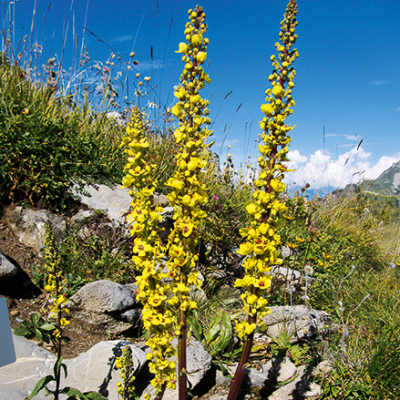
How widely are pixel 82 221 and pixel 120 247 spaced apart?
0.74 m

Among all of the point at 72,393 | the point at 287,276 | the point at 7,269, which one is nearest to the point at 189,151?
the point at 72,393

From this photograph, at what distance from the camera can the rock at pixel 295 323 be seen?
3447mm

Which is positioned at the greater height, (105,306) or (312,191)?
(312,191)

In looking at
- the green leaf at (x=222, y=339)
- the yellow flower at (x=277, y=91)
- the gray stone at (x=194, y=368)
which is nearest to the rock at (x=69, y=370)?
the gray stone at (x=194, y=368)

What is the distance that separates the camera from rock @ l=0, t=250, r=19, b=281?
3371 mm

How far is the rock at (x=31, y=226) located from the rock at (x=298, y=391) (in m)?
3.30

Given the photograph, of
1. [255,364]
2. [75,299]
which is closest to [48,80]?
[75,299]

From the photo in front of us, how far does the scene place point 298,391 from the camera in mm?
2832

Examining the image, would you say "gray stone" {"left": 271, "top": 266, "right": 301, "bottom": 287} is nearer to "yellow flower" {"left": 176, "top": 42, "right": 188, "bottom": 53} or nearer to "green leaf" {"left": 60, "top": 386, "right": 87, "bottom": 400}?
"green leaf" {"left": 60, "top": 386, "right": 87, "bottom": 400}

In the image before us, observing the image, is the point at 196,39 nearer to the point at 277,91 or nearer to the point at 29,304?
the point at 277,91

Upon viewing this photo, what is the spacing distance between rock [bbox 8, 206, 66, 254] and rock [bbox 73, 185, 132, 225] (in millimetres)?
567

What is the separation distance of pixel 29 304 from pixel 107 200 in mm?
1831

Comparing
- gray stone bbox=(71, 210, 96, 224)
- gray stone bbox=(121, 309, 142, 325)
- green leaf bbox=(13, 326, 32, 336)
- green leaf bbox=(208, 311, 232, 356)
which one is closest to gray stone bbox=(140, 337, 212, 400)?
green leaf bbox=(208, 311, 232, 356)

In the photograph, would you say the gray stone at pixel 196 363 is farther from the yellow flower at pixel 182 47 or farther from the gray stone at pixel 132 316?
the yellow flower at pixel 182 47
